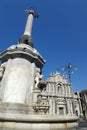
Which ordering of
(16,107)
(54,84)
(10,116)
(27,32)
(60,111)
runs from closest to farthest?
(10,116)
(16,107)
(27,32)
(60,111)
(54,84)

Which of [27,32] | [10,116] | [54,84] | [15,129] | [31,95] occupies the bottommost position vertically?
[15,129]

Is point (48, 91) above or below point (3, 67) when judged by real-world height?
above

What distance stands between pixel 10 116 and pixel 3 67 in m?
3.36

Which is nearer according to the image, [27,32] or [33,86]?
[33,86]

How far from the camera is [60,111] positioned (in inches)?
1369

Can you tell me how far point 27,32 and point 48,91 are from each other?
95.7 ft

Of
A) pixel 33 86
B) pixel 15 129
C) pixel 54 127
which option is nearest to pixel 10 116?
pixel 15 129

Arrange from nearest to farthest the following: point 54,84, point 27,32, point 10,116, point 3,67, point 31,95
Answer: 1. point 10,116
2. point 31,95
3. point 3,67
4. point 27,32
5. point 54,84

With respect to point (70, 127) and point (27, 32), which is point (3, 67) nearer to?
point (27, 32)

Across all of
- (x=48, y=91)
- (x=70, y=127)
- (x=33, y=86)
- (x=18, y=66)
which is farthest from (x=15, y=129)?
(x=48, y=91)

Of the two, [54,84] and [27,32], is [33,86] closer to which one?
[27,32]

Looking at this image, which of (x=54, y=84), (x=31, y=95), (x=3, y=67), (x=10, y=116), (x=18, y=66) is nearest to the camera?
(x=10, y=116)

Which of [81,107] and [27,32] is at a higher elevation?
[27,32]

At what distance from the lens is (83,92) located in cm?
3978
